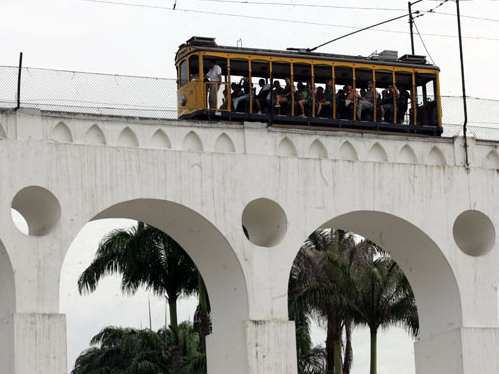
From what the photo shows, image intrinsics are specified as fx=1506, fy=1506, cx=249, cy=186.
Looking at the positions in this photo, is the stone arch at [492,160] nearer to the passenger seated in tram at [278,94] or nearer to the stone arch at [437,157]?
the stone arch at [437,157]

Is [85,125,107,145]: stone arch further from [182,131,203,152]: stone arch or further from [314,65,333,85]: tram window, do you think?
[314,65,333,85]: tram window

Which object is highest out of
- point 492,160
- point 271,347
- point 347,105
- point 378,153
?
point 347,105

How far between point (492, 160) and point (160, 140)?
8640mm

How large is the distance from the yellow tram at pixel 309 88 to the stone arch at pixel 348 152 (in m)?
1.05

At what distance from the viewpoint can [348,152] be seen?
35.3 meters

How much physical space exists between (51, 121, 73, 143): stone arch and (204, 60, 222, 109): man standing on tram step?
4.14 meters

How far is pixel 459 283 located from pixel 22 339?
10.8m

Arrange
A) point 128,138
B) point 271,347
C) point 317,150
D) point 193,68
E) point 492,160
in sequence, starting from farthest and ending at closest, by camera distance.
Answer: point 492,160 → point 193,68 → point 317,150 → point 271,347 → point 128,138

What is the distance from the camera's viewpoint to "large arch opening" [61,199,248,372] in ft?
109

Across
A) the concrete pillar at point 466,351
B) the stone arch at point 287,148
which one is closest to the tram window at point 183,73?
the stone arch at point 287,148

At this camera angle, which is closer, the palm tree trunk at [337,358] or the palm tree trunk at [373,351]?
the palm tree trunk at [373,351]

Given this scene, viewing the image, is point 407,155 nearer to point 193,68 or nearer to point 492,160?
point 492,160

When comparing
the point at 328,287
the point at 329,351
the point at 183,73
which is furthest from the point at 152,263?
the point at 183,73

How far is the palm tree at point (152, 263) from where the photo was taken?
4694 cm
